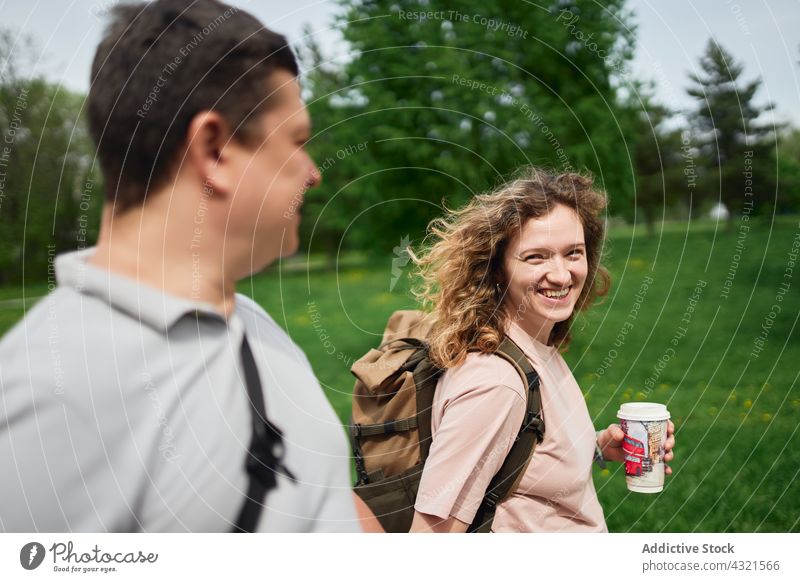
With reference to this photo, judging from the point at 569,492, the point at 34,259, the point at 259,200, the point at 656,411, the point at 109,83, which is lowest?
the point at 569,492

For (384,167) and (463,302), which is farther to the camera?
(384,167)

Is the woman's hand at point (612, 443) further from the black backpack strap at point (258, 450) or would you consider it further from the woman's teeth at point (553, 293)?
the black backpack strap at point (258, 450)

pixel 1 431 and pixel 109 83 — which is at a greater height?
pixel 109 83

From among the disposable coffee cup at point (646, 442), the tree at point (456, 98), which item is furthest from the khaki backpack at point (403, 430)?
the tree at point (456, 98)

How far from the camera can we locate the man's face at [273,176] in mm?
1683

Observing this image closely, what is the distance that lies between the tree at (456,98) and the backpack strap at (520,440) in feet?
3.59

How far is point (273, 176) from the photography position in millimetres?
1704

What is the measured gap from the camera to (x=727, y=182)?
12.6ft

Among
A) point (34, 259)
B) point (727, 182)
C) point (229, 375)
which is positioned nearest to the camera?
point (229, 375)

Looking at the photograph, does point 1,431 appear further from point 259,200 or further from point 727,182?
point 727,182

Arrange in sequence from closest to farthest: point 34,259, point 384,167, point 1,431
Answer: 1. point 1,431
2. point 34,259
3. point 384,167

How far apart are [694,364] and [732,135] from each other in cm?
166
